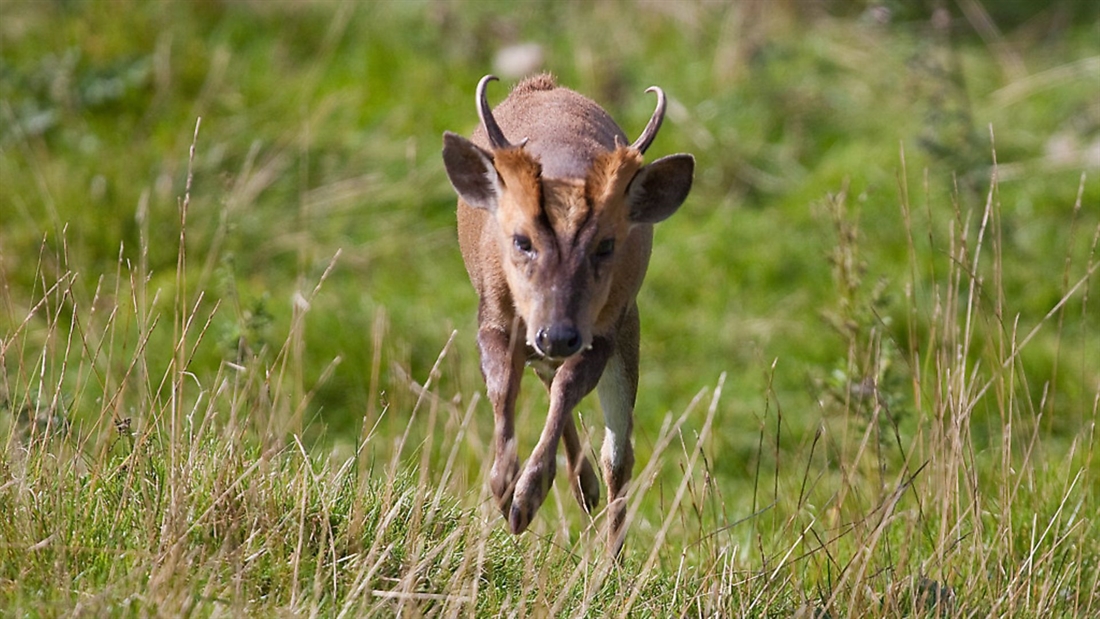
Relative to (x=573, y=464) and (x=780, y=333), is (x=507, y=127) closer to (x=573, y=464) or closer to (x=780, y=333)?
(x=573, y=464)

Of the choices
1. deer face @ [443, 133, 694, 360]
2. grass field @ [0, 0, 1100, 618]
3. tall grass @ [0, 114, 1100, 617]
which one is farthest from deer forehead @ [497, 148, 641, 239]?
tall grass @ [0, 114, 1100, 617]

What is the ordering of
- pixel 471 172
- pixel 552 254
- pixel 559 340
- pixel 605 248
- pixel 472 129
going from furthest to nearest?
1. pixel 472 129
2. pixel 471 172
3. pixel 605 248
4. pixel 552 254
5. pixel 559 340

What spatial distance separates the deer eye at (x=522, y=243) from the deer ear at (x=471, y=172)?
22cm

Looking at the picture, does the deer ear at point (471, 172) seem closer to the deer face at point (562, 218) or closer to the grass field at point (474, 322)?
the deer face at point (562, 218)

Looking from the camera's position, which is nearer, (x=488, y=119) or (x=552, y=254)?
(x=552, y=254)

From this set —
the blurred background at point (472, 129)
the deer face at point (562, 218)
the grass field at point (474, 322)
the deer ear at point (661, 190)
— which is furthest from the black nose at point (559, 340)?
the blurred background at point (472, 129)

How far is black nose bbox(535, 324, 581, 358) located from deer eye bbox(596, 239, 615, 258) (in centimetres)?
30

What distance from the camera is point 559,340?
4.52m

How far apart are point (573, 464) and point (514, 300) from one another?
0.94 m

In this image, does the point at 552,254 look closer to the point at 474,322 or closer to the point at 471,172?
the point at 471,172

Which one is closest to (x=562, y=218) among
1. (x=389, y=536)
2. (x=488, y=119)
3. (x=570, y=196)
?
(x=570, y=196)

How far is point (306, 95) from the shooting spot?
11438 millimetres

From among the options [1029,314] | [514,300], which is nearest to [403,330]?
[1029,314]

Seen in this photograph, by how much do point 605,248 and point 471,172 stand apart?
1.67ft
